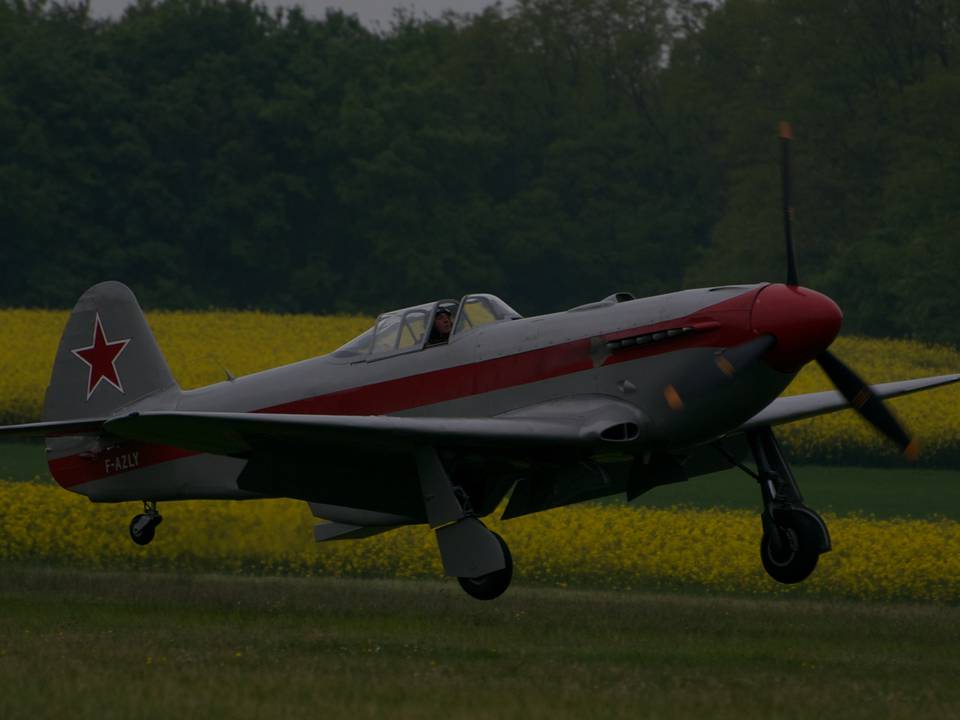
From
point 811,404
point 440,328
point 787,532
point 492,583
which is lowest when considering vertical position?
point 492,583

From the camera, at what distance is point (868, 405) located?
16.5 m

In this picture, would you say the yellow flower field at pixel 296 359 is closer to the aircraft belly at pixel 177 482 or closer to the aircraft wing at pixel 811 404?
the aircraft wing at pixel 811 404

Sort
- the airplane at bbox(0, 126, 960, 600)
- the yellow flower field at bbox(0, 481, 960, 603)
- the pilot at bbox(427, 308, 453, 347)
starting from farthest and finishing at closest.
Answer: the yellow flower field at bbox(0, 481, 960, 603) < the pilot at bbox(427, 308, 453, 347) < the airplane at bbox(0, 126, 960, 600)

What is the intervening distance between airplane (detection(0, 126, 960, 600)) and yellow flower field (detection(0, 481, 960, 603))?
10.8 ft

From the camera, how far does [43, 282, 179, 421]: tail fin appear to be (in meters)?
18.9

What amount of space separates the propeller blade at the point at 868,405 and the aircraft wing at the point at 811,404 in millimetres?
231

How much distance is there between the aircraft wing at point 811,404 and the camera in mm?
16750

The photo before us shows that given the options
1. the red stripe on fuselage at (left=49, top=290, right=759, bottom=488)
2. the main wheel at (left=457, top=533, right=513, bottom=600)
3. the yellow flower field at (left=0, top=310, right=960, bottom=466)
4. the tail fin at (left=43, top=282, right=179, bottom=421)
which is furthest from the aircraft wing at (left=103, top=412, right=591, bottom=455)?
the yellow flower field at (left=0, top=310, right=960, bottom=466)

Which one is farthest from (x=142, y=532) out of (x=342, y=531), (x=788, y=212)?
(x=788, y=212)

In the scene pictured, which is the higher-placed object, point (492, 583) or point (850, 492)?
point (492, 583)

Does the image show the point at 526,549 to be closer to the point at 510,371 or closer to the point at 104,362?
the point at 104,362

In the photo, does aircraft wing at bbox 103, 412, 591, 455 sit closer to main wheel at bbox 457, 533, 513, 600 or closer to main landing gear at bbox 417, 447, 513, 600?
main landing gear at bbox 417, 447, 513, 600

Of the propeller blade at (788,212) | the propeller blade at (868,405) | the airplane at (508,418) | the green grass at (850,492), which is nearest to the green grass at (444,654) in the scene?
the airplane at (508,418)

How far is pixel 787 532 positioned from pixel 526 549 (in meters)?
6.55
